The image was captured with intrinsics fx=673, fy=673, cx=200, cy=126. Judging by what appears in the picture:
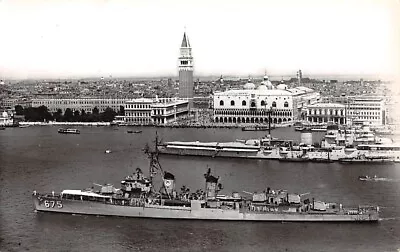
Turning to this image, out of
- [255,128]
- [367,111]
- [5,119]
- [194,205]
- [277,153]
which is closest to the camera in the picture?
[194,205]

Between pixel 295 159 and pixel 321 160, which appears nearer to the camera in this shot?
pixel 321 160

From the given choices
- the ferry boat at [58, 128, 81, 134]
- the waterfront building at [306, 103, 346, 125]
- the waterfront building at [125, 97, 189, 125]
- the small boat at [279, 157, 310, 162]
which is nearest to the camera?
the small boat at [279, 157, 310, 162]

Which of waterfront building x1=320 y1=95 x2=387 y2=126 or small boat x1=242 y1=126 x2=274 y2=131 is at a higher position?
waterfront building x1=320 y1=95 x2=387 y2=126

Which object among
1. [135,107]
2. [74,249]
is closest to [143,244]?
[74,249]

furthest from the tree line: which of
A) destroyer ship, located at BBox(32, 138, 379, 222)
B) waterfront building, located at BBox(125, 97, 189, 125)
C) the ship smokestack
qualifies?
the ship smokestack

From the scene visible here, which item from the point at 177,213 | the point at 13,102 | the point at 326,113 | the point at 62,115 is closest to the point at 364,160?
the point at 177,213

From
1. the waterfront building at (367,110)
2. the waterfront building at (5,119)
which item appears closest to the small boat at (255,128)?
the waterfront building at (367,110)

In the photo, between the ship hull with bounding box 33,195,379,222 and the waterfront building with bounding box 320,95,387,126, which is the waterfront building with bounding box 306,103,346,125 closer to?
the waterfront building with bounding box 320,95,387,126

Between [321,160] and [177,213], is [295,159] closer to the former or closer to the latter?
[321,160]
